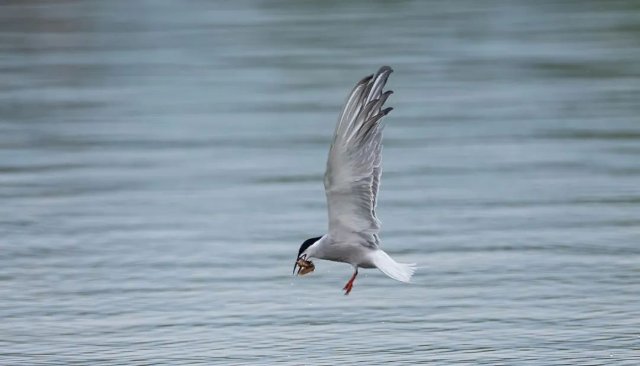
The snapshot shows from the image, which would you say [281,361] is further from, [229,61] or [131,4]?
[131,4]

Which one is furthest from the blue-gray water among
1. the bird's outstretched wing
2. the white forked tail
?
the bird's outstretched wing

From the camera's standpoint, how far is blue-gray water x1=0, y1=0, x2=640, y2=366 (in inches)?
362

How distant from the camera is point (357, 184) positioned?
719 centimetres

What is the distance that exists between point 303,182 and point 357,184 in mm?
5503

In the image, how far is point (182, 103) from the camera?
1574cm

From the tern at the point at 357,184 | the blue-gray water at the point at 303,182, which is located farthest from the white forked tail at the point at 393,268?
the blue-gray water at the point at 303,182

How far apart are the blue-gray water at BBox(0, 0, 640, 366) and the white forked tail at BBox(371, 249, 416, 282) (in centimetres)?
127

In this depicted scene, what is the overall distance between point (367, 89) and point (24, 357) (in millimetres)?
2881

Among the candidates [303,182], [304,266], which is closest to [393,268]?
[304,266]

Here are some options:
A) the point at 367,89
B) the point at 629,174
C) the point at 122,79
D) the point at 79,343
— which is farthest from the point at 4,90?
the point at 367,89

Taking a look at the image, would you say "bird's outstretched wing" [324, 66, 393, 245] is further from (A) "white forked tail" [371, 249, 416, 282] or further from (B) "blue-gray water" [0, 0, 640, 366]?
(B) "blue-gray water" [0, 0, 640, 366]

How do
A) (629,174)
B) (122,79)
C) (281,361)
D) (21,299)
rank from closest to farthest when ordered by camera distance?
(281,361) → (21,299) → (629,174) → (122,79)

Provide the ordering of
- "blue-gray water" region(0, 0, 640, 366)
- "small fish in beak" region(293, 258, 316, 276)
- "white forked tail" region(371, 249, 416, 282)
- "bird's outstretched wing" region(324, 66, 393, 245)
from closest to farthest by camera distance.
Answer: "bird's outstretched wing" region(324, 66, 393, 245) → "white forked tail" region(371, 249, 416, 282) → "small fish in beak" region(293, 258, 316, 276) → "blue-gray water" region(0, 0, 640, 366)

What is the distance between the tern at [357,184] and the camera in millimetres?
6973
